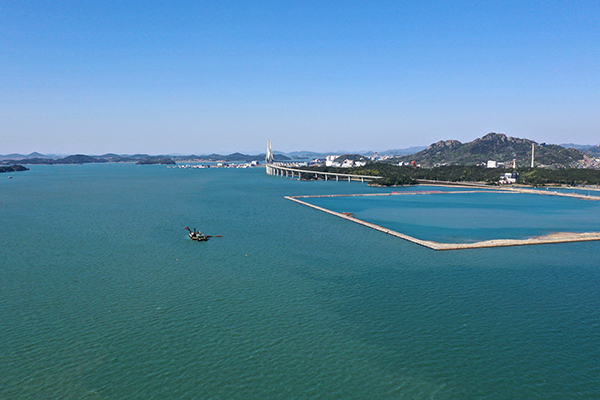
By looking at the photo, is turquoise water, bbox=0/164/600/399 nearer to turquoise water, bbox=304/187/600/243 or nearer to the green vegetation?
turquoise water, bbox=304/187/600/243

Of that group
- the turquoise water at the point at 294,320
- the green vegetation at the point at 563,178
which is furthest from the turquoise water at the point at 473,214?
the green vegetation at the point at 563,178

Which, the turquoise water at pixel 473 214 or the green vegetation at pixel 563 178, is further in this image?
the green vegetation at pixel 563 178

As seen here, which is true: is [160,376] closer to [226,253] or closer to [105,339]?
[105,339]

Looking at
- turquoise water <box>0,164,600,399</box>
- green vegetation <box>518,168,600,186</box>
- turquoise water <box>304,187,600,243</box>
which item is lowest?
turquoise water <box>0,164,600,399</box>

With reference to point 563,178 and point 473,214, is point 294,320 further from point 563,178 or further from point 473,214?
point 563,178

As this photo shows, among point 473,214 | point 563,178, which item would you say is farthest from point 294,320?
point 563,178

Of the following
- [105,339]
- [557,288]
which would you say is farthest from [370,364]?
[557,288]

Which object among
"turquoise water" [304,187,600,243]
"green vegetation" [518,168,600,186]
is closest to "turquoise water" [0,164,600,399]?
"turquoise water" [304,187,600,243]

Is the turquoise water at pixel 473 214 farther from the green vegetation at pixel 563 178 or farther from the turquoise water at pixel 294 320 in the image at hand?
the green vegetation at pixel 563 178

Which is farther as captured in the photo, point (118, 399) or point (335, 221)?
point (335, 221)
